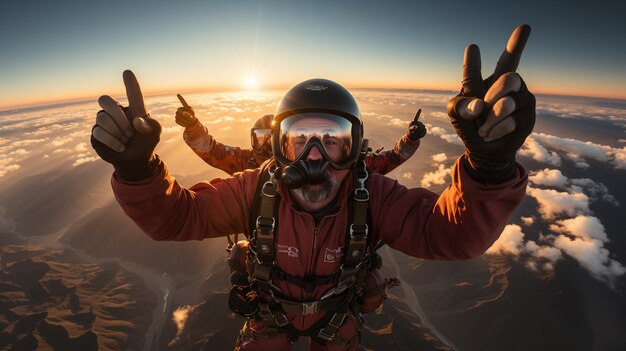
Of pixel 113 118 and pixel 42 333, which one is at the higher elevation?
pixel 113 118

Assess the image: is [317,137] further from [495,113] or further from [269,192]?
[495,113]

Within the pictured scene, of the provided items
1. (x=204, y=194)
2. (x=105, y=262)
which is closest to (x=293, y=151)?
(x=204, y=194)

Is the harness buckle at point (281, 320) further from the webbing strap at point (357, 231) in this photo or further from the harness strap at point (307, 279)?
the webbing strap at point (357, 231)

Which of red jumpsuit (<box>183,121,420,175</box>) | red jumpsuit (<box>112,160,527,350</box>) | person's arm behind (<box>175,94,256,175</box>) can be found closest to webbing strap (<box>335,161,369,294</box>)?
red jumpsuit (<box>112,160,527,350</box>)

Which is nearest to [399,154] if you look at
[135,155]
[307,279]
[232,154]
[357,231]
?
[232,154]

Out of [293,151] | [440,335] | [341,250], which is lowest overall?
[440,335]

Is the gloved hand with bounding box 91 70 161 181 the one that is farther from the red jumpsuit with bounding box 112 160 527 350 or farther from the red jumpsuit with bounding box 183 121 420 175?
the red jumpsuit with bounding box 183 121 420 175

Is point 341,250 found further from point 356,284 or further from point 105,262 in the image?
point 105,262
